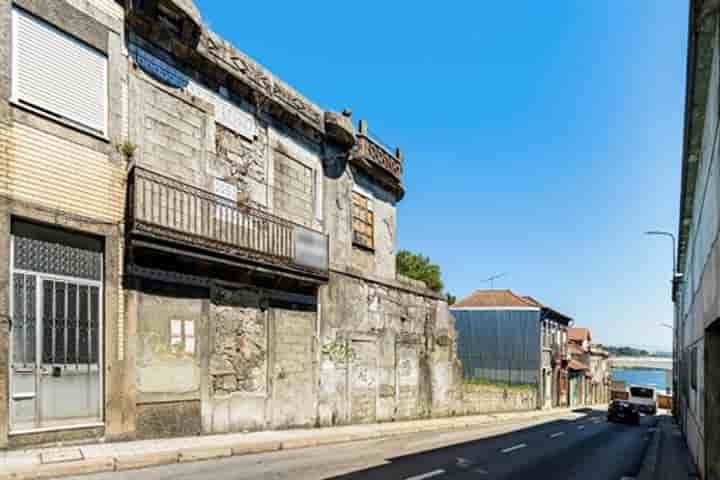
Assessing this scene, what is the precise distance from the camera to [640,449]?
19.2m

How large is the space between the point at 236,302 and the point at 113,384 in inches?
172

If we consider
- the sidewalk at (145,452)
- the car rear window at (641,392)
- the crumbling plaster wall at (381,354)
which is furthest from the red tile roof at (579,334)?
the sidewalk at (145,452)

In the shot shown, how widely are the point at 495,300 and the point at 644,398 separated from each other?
15.0 meters

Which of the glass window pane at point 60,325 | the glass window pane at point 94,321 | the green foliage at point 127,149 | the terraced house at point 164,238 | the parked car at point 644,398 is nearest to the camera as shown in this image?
the terraced house at point 164,238

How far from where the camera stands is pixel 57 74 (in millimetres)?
11492

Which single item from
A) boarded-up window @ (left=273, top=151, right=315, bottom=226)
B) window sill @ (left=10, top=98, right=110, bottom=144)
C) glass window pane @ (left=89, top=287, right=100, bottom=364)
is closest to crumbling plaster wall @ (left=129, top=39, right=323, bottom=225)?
boarded-up window @ (left=273, top=151, right=315, bottom=226)

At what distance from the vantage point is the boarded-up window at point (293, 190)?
18641 millimetres

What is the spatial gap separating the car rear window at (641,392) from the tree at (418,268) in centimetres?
1858

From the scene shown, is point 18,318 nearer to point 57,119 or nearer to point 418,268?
point 57,119

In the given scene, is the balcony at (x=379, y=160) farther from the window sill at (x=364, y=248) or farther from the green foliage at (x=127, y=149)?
the green foliage at (x=127, y=149)

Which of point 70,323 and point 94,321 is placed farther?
A: point 94,321

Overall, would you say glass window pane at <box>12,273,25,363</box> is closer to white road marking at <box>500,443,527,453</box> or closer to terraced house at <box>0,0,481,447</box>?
terraced house at <box>0,0,481,447</box>

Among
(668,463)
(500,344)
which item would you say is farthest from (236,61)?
(500,344)

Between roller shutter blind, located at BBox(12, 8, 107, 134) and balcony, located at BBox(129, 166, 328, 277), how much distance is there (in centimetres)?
152
